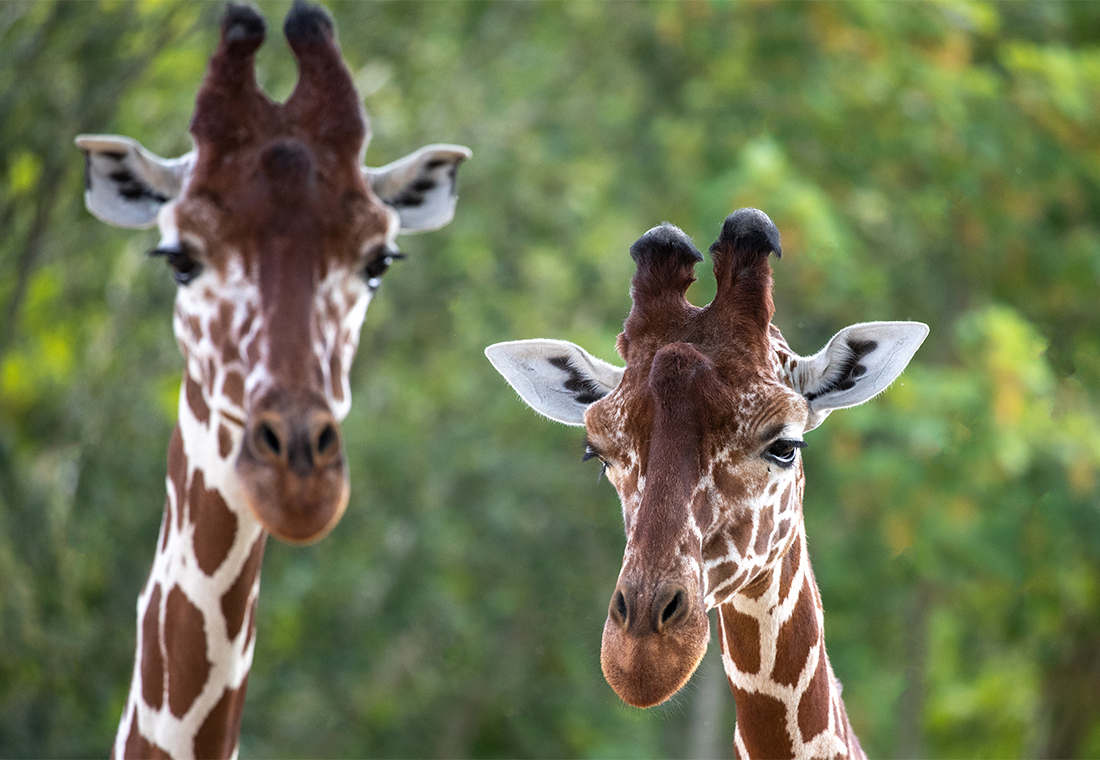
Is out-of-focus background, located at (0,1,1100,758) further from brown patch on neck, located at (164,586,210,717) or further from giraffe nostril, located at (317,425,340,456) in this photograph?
giraffe nostril, located at (317,425,340,456)

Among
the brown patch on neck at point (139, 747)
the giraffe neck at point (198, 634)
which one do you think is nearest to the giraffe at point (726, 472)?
the giraffe neck at point (198, 634)

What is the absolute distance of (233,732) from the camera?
4.49 meters

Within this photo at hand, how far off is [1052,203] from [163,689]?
10.9 meters

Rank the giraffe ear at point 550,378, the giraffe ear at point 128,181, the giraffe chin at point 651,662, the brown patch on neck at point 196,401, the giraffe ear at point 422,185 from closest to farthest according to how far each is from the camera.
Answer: the giraffe chin at point 651,662
the giraffe ear at point 550,378
the brown patch on neck at point 196,401
the giraffe ear at point 128,181
the giraffe ear at point 422,185

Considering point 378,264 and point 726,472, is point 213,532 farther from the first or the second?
point 726,472

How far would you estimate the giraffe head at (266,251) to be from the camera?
12.9 ft

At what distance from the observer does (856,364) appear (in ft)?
13.1

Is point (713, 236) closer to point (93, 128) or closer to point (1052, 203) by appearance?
point (1052, 203)

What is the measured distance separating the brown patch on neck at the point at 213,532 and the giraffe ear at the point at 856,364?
2031 millimetres

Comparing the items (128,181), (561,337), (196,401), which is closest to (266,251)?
(196,401)

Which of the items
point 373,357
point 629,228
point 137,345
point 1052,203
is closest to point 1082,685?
point 1052,203

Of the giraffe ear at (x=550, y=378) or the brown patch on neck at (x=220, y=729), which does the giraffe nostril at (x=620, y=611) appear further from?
the brown patch on neck at (x=220, y=729)

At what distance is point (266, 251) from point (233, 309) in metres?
0.23

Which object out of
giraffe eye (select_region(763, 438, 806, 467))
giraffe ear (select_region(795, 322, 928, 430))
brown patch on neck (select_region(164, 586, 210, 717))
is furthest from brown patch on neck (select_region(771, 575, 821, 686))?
brown patch on neck (select_region(164, 586, 210, 717))
